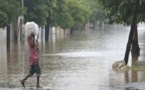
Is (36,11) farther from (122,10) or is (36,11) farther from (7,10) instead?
(122,10)

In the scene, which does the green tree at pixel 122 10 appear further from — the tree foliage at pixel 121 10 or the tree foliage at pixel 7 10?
the tree foliage at pixel 7 10

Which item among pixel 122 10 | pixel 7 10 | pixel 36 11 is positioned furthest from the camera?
pixel 36 11

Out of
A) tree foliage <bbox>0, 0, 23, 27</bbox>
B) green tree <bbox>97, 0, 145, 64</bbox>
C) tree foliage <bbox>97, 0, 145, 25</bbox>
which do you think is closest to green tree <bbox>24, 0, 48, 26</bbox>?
tree foliage <bbox>0, 0, 23, 27</bbox>

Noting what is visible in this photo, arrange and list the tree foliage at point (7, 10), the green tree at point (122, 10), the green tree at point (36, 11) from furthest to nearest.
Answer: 1. the green tree at point (36, 11)
2. the tree foliage at point (7, 10)
3. the green tree at point (122, 10)

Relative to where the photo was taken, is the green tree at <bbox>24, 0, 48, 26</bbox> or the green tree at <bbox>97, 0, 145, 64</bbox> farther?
the green tree at <bbox>24, 0, 48, 26</bbox>

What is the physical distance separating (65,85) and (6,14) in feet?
73.1

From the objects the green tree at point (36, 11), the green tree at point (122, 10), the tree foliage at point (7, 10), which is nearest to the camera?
the green tree at point (122, 10)

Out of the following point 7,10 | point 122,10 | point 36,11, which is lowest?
point 122,10

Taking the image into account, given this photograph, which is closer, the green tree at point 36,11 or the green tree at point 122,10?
the green tree at point 122,10

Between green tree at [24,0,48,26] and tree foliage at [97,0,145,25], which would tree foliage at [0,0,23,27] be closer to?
tree foliage at [97,0,145,25]

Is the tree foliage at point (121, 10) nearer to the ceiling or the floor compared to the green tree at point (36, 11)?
nearer to the floor

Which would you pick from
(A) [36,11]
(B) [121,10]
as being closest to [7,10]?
(A) [36,11]

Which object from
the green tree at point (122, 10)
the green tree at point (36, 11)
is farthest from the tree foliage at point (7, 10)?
the green tree at point (36, 11)

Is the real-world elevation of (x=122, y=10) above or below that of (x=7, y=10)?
below
